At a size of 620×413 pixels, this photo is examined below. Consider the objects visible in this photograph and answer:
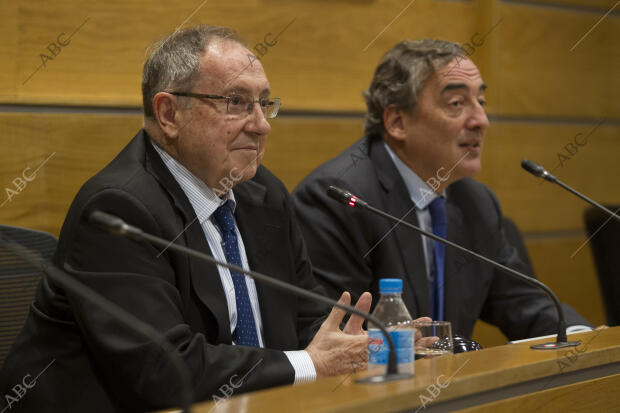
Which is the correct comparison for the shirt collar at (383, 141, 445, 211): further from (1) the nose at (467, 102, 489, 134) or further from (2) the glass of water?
(2) the glass of water

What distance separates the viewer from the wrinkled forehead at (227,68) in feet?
7.18

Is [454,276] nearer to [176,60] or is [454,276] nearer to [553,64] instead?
[176,60]

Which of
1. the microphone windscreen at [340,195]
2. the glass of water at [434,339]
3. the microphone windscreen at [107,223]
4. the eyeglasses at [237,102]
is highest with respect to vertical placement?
the eyeglasses at [237,102]

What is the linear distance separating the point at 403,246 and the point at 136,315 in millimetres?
1121

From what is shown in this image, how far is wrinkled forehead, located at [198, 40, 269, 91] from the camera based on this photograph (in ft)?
7.18

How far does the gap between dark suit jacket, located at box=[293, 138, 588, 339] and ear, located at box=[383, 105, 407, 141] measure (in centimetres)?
6

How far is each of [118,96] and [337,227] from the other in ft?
2.78

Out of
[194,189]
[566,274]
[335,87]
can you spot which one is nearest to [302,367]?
[194,189]

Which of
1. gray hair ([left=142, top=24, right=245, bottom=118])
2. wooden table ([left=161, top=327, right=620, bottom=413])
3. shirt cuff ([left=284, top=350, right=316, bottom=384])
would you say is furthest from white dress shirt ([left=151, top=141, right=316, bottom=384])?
wooden table ([left=161, top=327, right=620, bottom=413])

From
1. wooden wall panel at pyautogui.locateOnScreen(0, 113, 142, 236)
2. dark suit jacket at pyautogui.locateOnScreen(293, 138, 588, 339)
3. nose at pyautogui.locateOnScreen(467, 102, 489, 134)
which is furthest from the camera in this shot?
nose at pyautogui.locateOnScreen(467, 102, 489, 134)

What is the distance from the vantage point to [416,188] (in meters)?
2.86

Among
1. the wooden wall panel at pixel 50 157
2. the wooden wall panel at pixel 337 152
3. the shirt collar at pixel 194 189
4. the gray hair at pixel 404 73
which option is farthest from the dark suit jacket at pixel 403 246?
the wooden wall panel at pixel 50 157

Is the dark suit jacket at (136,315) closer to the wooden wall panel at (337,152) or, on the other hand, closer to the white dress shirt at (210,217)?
the white dress shirt at (210,217)

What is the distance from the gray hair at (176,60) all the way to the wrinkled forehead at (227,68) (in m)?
0.02
